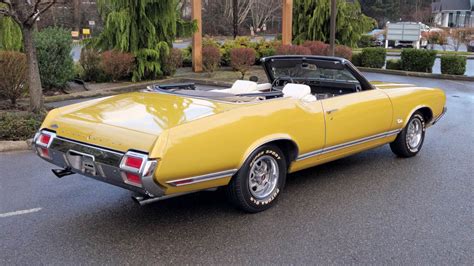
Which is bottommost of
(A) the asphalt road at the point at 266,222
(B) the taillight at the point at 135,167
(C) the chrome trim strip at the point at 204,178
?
(A) the asphalt road at the point at 266,222

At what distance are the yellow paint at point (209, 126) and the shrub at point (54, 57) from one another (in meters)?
7.38

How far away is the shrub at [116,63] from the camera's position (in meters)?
13.5

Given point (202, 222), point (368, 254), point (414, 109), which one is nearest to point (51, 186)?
point (202, 222)

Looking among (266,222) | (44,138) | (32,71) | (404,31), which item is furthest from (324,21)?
(44,138)

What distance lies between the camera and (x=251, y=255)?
11.6ft

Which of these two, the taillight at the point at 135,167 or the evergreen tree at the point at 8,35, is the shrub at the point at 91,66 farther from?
the taillight at the point at 135,167

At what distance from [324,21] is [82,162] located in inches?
711

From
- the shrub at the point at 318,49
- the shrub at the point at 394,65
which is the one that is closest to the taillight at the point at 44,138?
the shrub at the point at 318,49

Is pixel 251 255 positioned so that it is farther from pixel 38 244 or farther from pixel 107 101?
pixel 107 101

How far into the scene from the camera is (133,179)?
11.6ft

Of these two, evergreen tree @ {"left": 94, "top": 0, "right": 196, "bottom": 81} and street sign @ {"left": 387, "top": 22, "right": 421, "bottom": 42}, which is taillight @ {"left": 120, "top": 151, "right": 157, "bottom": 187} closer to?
evergreen tree @ {"left": 94, "top": 0, "right": 196, "bottom": 81}

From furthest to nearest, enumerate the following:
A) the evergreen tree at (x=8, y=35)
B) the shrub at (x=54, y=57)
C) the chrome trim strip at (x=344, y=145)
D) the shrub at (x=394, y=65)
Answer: the shrub at (x=394, y=65)
the shrub at (x=54, y=57)
the evergreen tree at (x=8, y=35)
the chrome trim strip at (x=344, y=145)

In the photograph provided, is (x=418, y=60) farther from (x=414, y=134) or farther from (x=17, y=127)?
(x=17, y=127)

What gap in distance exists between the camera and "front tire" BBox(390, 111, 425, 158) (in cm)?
601
